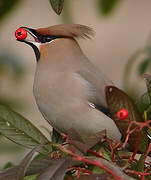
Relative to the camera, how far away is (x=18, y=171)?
133 cm

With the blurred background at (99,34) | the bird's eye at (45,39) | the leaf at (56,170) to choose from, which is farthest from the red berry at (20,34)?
the blurred background at (99,34)

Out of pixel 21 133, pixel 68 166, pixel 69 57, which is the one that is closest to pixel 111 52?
pixel 69 57

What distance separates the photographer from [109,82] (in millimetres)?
2129

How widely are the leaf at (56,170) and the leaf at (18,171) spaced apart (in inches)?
1.5

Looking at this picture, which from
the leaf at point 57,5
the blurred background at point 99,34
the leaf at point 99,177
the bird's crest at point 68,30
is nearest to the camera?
the leaf at point 99,177

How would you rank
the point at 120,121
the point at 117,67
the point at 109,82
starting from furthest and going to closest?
the point at 117,67 < the point at 109,82 < the point at 120,121

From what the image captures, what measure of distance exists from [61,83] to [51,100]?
8 centimetres

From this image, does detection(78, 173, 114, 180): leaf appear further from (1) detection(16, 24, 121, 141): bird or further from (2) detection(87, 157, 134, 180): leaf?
(1) detection(16, 24, 121, 141): bird

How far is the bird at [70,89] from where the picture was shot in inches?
81.4

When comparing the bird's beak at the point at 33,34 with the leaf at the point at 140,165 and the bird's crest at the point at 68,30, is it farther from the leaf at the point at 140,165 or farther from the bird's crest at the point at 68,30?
the leaf at the point at 140,165

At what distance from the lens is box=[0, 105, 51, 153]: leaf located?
1675 millimetres

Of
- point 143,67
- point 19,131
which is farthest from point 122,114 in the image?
point 143,67

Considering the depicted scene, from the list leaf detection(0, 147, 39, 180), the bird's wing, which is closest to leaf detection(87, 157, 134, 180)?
leaf detection(0, 147, 39, 180)

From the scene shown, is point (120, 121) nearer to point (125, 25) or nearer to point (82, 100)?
point (82, 100)
